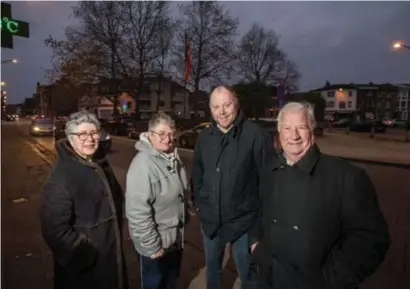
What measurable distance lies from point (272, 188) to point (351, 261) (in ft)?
1.72

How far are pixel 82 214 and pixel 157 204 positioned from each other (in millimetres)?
564

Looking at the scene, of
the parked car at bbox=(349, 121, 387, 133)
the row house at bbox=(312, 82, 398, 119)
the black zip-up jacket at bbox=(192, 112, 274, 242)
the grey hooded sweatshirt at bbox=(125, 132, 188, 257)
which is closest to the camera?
the grey hooded sweatshirt at bbox=(125, 132, 188, 257)

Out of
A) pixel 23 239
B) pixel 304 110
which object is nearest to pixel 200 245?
pixel 23 239

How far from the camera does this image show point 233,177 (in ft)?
9.72

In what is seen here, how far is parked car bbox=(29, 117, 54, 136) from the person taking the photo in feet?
114

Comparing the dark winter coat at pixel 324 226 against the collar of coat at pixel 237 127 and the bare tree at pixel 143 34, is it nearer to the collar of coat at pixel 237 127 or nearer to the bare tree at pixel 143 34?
the collar of coat at pixel 237 127

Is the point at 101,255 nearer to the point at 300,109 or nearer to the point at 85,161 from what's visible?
the point at 85,161

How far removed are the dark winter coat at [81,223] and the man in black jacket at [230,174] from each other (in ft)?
2.20

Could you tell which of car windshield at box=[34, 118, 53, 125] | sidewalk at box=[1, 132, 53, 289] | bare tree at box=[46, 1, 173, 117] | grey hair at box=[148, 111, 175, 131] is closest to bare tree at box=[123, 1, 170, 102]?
bare tree at box=[46, 1, 173, 117]

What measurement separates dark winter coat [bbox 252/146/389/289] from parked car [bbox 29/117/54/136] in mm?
34736

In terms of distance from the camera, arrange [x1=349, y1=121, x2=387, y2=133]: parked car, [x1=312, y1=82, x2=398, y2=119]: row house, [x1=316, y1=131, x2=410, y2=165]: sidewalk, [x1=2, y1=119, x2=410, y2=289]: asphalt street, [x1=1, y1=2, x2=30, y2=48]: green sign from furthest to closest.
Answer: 1. [x1=312, y1=82, x2=398, y2=119]: row house
2. [x1=349, y1=121, x2=387, y2=133]: parked car
3. [x1=316, y1=131, x2=410, y2=165]: sidewalk
4. [x1=1, y1=2, x2=30, y2=48]: green sign
5. [x1=2, y1=119, x2=410, y2=289]: asphalt street

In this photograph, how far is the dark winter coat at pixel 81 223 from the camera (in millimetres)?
2486

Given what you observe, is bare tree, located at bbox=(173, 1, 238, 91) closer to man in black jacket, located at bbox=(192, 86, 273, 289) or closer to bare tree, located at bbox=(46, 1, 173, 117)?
bare tree, located at bbox=(46, 1, 173, 117)

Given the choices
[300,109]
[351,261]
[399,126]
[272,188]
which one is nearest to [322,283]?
[351,261]
